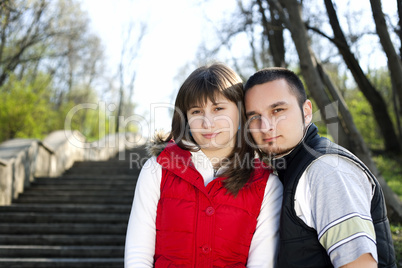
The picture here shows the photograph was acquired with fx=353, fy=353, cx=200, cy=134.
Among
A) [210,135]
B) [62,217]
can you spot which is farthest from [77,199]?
[210,135]

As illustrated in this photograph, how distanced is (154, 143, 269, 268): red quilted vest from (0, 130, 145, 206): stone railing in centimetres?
546

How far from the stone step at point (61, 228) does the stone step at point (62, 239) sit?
0.26 m

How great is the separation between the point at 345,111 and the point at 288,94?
280cm

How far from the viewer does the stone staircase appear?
468 centimetres

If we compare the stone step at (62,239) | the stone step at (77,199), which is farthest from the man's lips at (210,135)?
the stone step at (77,199)

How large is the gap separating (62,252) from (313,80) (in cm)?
396

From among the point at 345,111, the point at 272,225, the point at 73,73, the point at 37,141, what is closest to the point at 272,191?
the point at 272,225

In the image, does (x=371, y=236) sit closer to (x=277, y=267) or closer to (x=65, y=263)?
(x=277, y=267)

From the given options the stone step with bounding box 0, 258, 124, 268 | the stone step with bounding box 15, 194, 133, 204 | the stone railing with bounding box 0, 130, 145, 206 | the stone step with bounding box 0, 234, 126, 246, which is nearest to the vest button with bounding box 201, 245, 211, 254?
the stone step with bounding box 0, 258, 124, 268

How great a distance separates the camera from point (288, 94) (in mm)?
2031

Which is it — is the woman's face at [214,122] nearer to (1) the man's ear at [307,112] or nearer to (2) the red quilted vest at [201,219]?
(2) the red quilted vest at [201,219]

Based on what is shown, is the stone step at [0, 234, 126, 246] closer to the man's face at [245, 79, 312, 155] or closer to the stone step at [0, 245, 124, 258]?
the stone step at [0, 245, 124, 258]

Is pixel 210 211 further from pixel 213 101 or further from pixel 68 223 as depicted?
pixel 68 223

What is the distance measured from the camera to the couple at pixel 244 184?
1.73m
